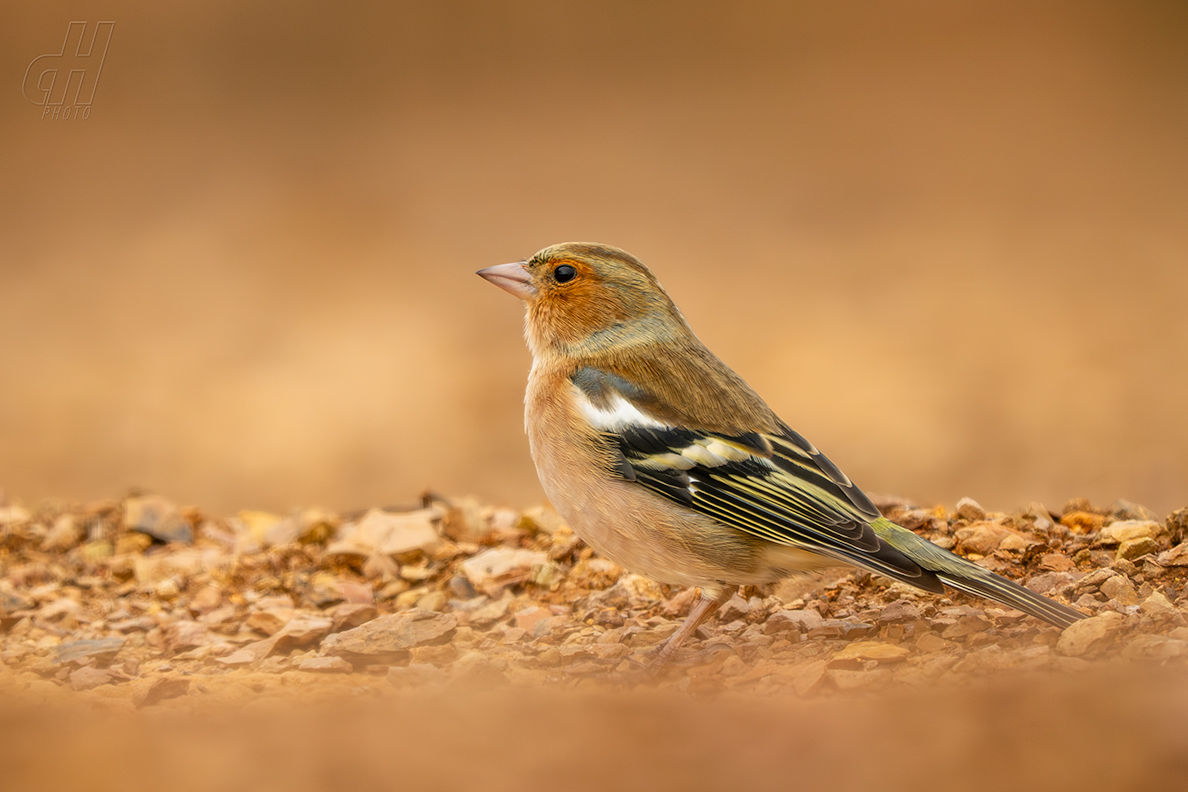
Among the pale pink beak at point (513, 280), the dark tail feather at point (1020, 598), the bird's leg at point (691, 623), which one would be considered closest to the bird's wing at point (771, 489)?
the dark tail feather at point (1020, 598)

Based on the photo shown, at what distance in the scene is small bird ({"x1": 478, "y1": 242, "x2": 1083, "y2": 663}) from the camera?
12.2 feet

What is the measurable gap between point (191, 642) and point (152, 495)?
7.97ft

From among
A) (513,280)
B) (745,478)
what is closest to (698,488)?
(745,478)

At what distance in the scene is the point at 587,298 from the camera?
4.74m

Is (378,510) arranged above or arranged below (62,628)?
above

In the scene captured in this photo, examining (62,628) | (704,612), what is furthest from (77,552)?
(704,612)

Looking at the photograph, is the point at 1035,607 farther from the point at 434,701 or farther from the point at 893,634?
the point at 434,701

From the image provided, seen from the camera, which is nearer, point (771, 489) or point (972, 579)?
point (972, 579)

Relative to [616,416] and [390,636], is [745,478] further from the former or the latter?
[390,636]

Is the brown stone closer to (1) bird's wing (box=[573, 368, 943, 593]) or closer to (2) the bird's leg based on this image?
(2) the bird's leg

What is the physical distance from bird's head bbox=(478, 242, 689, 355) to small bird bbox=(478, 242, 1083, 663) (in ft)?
0.46

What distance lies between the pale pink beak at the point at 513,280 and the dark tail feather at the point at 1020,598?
233 cm

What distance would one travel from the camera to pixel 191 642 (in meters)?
4.85

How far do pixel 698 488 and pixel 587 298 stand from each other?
121cm
